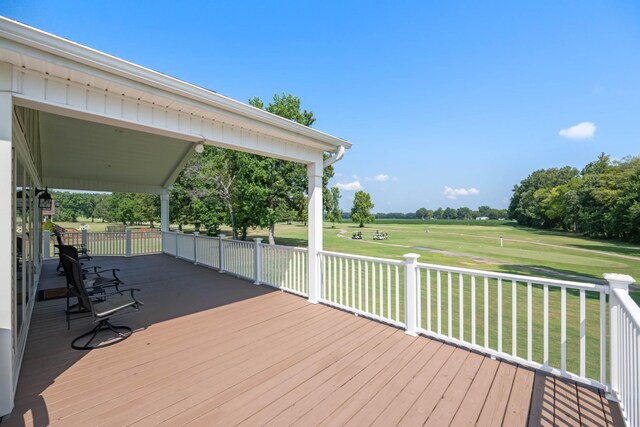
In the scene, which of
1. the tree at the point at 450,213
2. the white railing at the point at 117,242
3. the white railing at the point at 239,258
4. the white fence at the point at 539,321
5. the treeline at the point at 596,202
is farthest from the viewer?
the tree at the point at 450,213

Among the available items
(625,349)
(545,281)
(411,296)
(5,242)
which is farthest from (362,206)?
(5,242)

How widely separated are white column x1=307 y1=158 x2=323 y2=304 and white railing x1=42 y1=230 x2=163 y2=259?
8.84 meters

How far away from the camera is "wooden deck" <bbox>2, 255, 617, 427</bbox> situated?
6.51 feet

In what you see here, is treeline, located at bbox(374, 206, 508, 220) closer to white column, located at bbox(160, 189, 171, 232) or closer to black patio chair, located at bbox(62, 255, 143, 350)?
white column, located at bbox(160, 189, 171, 232)

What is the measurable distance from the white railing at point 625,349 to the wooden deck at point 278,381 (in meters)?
0.19

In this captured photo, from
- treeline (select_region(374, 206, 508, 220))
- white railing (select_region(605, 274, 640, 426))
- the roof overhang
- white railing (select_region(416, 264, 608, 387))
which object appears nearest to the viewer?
white railing (select_region(605, 274, 640, 426))

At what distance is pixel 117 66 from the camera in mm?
2361

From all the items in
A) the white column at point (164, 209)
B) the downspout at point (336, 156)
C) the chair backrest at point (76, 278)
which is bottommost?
the chair backrest at point (76, 278)

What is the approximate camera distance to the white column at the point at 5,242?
6.54 ft

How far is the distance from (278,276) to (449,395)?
158 inches

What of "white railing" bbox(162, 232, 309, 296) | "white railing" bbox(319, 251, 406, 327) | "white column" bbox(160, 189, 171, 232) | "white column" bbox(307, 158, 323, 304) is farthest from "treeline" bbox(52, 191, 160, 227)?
"white railing" bbox(319, 251, 406, 327)

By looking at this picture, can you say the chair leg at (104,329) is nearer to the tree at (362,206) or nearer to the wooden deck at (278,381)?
the wooden deck at (278,381)

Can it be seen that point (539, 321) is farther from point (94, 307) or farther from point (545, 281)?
point (94, 307)

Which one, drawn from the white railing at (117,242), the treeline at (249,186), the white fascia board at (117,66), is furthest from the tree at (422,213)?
the white fascia board at (117,66)
